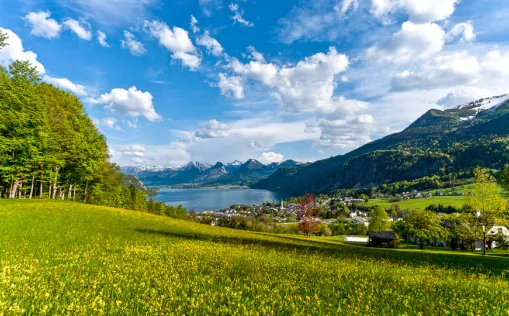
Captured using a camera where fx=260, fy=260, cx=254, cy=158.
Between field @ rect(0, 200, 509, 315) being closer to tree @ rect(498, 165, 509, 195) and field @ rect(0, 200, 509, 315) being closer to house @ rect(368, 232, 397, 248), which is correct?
tree @ rect(498, 165, 509, 195)

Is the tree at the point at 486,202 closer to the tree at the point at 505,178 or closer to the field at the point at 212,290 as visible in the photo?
the tree at the point at 505,178

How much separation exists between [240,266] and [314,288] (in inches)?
160

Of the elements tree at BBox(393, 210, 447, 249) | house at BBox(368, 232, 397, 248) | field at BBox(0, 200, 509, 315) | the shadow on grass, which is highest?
field at BBox(0, 200, 509, 315)

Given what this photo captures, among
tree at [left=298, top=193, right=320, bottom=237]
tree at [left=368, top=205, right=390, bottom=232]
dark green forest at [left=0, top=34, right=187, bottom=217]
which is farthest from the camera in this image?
tree at [left=368, top=205, right=390, bottom=232]

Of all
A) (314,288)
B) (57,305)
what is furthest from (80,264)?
(314,288)

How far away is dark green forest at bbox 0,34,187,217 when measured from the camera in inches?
1651

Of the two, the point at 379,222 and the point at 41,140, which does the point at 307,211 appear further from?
the point at 41,140

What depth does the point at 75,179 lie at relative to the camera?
5694 cm

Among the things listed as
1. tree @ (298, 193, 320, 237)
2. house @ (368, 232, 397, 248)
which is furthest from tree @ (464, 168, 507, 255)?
tree @ (298, 193, 320, 237)

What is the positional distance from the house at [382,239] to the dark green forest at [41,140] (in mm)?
78241

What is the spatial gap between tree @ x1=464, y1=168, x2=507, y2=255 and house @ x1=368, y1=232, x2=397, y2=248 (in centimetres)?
3049

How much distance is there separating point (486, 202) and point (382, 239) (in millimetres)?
36254

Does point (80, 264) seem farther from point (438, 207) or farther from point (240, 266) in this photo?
point (438, 207)

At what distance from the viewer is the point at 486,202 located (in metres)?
47.1
